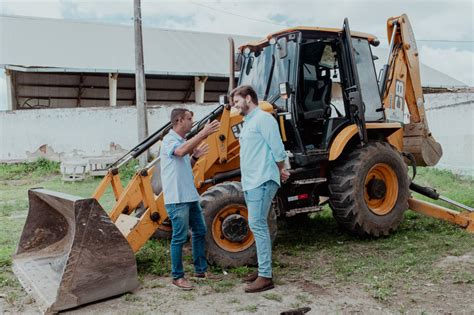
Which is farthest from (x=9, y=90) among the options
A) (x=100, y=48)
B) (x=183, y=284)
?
(x=183, y=284)

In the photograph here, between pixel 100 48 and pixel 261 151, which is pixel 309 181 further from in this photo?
pixel 100 48

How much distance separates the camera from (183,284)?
14.7ft

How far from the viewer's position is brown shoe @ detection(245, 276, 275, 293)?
14.3ft

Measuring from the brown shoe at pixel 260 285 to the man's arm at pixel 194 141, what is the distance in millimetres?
1340

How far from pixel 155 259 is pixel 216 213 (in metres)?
0.92

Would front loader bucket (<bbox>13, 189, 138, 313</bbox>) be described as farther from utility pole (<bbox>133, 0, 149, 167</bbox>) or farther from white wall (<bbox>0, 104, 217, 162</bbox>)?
white wall (<bbox>0, 104, 217, 162</bbox>)

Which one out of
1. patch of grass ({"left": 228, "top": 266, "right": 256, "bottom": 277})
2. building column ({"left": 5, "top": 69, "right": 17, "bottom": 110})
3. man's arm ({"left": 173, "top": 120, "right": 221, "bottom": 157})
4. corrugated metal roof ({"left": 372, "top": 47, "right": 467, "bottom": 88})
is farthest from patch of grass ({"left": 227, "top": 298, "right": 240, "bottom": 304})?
corrugated metal roof ({"left": 372, "top": 47, "right": 467, "bottom": 88})

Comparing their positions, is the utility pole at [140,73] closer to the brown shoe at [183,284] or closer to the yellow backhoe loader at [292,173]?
the yellow backhoe loader at [292,173]

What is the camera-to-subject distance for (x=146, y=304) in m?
4.12

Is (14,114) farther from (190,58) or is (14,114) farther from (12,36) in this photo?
(190,58)

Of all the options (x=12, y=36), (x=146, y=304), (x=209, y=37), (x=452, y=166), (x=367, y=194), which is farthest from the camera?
(x=209, y=37)

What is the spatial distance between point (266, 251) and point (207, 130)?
1.23m

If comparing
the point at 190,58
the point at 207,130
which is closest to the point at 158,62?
the point at 190,58

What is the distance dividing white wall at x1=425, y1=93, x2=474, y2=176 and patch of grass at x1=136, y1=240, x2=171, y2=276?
9364 mm
